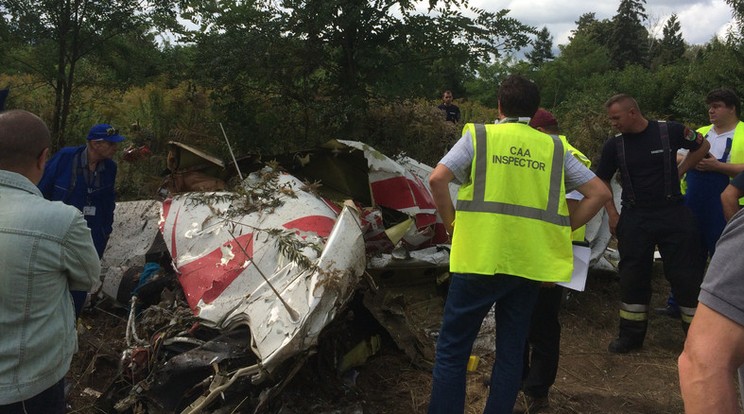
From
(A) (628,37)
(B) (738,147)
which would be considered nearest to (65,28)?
(B) (738,147)

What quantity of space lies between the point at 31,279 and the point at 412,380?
2.53 meters

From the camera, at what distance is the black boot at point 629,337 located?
175 inches

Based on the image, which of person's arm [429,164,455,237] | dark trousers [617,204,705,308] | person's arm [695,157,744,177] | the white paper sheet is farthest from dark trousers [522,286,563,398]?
person's arm [695,157,744,177]

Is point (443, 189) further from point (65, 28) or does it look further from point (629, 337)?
point (65, 28)

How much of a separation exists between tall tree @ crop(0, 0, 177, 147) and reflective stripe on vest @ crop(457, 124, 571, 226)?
5.02 metres

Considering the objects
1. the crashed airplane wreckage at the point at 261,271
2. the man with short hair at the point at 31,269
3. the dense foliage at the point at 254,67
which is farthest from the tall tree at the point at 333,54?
the man with short hair at the point at 31,269

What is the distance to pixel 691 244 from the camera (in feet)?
13.5

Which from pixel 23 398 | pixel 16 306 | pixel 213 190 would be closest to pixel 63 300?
pixel 16 306

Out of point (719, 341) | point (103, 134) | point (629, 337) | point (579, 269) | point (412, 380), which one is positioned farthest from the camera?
point (629, 337)

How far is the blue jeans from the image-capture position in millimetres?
2816

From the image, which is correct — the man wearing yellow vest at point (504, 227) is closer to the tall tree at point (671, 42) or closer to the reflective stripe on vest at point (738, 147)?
the reflective stripe on vest at point (738, 147)

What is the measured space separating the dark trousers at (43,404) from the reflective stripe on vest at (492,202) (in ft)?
5.95

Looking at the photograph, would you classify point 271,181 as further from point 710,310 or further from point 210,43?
point 710,310

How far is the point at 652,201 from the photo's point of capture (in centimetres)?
421
